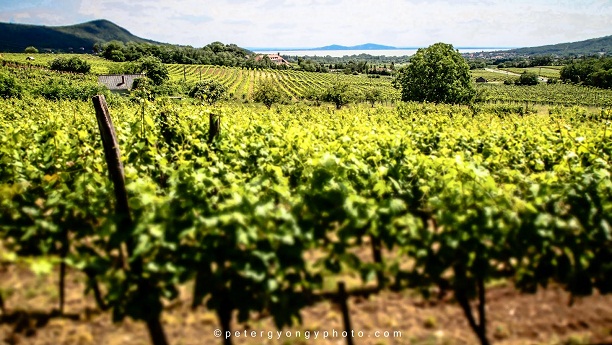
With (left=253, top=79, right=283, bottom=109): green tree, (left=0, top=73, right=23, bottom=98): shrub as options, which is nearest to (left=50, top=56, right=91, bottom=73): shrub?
(left=0, top=73, right=23, bottom=98): shrub

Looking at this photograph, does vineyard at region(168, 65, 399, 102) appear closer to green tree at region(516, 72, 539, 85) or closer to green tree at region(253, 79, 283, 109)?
green tree at region(253, 79, 283, 109)

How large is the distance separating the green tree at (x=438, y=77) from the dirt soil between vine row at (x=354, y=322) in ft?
179

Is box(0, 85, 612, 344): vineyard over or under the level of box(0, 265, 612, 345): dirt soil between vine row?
over

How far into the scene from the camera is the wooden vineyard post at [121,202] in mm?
3322

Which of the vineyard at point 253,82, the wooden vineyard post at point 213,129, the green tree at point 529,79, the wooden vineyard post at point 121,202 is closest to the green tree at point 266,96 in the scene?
the vineyard at point 253,82

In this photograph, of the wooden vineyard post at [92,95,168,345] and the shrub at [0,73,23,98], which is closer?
the wooden vineyard post at [92,95,168,345]

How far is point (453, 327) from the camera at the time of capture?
3727 millimetres

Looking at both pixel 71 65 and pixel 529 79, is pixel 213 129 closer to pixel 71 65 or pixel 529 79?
pixel 71 65

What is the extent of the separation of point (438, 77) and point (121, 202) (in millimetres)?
57850

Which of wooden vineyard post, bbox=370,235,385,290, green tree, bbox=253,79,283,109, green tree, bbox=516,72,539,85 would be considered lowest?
→ wooden vineyard post, bbox=370,235,385,290

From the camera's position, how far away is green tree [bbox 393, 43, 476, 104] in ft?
182

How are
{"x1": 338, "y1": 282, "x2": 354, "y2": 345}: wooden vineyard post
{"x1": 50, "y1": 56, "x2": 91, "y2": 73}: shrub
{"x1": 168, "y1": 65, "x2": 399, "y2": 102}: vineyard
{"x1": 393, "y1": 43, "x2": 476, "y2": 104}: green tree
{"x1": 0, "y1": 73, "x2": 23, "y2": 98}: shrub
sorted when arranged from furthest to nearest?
{"x1": 50, "y1": 56, "x2": 91, "y2": 73}: shrub
{"x1": 168, "y1": 65, "x2": 399, "y2": 102}: vineyard
{"x1": 393, "y1": 43, "x2": 476, "y2": 104}: green tree
{"x1": 0, "y1": 73, "x2": 23, "y2": 98}: shrub
{"x1": 338, "y1": 282, "x2": 354, "y2": 345}: wooden vineyard post

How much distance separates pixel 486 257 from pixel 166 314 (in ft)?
10.4

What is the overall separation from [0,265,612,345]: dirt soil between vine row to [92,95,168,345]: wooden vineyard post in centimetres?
11
